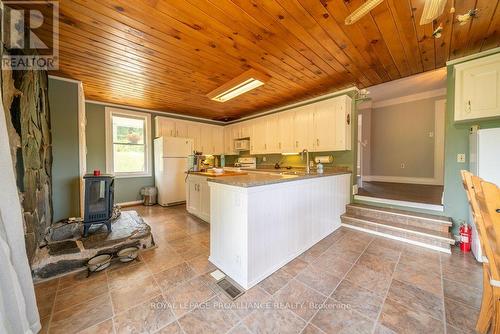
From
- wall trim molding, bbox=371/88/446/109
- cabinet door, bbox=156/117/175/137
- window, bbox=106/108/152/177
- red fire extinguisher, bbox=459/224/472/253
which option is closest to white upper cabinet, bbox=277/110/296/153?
red fire extinguisher, bbox=459/224/472/253

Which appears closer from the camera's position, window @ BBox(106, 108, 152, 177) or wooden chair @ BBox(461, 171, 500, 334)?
wooden chair @ BBox(461, 171, 500, 334)

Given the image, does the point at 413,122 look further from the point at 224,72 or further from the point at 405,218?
the point at 224,72

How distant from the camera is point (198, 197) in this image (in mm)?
3818

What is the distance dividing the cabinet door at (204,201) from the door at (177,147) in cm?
164

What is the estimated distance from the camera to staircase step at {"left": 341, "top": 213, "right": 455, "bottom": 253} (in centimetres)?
243

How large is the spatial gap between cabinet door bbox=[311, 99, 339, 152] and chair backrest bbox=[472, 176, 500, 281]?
102 inches

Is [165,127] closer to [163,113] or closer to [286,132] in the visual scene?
[163,113]

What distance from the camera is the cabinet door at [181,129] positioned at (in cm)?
528

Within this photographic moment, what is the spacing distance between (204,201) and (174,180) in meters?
1.71

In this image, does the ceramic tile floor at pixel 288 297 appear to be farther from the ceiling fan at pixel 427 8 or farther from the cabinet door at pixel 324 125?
the ceiling fan at pixel 427 8

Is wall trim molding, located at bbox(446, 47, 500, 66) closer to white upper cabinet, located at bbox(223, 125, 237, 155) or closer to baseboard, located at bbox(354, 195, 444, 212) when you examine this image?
baseboard, located at bbox(354, 195, 444, 212)

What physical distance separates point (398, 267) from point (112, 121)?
6.19 m

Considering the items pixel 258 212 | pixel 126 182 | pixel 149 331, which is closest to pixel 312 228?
pixel 258 212

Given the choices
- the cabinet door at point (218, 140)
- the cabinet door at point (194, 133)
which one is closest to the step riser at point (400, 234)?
the cabinet door at point (218, 140)
